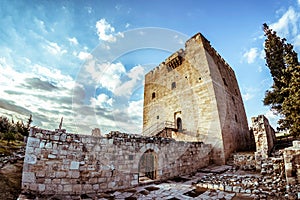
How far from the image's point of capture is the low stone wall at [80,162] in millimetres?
4500

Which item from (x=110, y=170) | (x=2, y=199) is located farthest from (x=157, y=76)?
(x=2, y=199)

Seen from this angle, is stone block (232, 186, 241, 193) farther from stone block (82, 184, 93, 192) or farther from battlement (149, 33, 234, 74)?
battlement (149, 33, 234, 74)

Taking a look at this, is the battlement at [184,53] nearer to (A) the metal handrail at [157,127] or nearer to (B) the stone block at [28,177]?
(A) the metal handrail at [157,127]

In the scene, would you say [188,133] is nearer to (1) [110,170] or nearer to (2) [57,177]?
(1) [110,170]

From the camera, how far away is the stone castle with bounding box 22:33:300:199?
4.68m

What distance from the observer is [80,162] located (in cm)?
501

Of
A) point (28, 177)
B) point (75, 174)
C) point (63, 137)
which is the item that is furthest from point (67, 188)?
point (63, 137)

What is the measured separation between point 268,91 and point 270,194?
38.5 feet

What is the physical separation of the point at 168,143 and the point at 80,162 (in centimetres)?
423

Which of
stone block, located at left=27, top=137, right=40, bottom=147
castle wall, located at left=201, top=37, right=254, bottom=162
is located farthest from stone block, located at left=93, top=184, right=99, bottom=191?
castle wall, located at left=201, top=37, right=254, bottom=162

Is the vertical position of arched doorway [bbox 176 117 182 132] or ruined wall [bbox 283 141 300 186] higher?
arched doorway [bbox 176 117 182 132]

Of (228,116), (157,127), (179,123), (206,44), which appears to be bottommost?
(157,127)

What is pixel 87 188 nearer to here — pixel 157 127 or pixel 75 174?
pixel 75 174

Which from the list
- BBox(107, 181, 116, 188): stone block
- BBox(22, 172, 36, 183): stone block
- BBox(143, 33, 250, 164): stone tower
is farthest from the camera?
BBox(143, 33, 250, 164): stone tower
